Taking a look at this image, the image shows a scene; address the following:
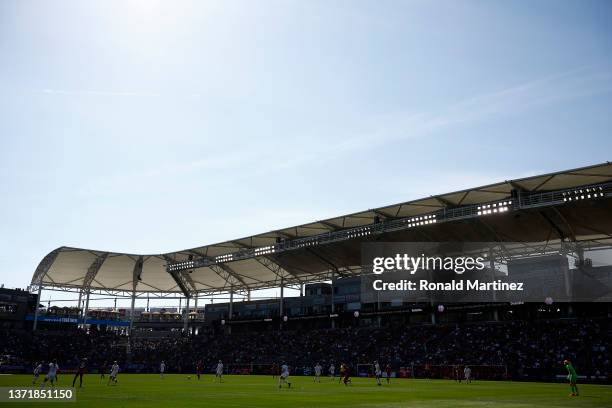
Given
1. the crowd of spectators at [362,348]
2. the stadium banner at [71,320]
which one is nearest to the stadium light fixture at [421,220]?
the crowd of spectators at [362,348]

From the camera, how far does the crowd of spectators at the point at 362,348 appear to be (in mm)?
50219

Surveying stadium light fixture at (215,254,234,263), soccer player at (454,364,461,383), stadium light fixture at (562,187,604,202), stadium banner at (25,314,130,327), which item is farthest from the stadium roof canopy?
soccer player at (454,364,461,383)

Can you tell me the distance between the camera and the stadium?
1687 inches

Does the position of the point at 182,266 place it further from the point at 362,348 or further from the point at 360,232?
the point at 360,232

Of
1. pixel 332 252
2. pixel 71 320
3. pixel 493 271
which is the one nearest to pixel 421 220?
pixel 493 271

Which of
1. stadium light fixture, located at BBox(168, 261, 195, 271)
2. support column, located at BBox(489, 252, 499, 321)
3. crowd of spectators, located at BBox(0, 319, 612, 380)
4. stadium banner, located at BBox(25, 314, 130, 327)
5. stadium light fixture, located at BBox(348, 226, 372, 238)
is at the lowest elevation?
crowd of spectators, located at BBox(0, 319, 612, 380)

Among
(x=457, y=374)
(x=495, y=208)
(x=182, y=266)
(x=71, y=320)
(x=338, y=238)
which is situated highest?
(x=495, y=208)

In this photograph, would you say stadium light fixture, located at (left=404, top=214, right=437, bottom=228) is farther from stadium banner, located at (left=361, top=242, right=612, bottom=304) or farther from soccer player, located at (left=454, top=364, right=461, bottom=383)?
soccer player, located at (left=454, top=364, right=461, bottom=383)

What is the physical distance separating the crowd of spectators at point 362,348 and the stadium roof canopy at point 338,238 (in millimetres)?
8569

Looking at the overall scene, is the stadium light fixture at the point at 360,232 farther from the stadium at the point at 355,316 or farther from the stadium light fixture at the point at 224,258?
the stadium light fixture at the point at 224,258

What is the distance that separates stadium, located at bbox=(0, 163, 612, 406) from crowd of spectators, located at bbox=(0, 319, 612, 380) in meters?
0.21

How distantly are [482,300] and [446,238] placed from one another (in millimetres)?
8857

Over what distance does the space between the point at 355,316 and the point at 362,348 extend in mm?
5935

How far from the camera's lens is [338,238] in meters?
61.9
